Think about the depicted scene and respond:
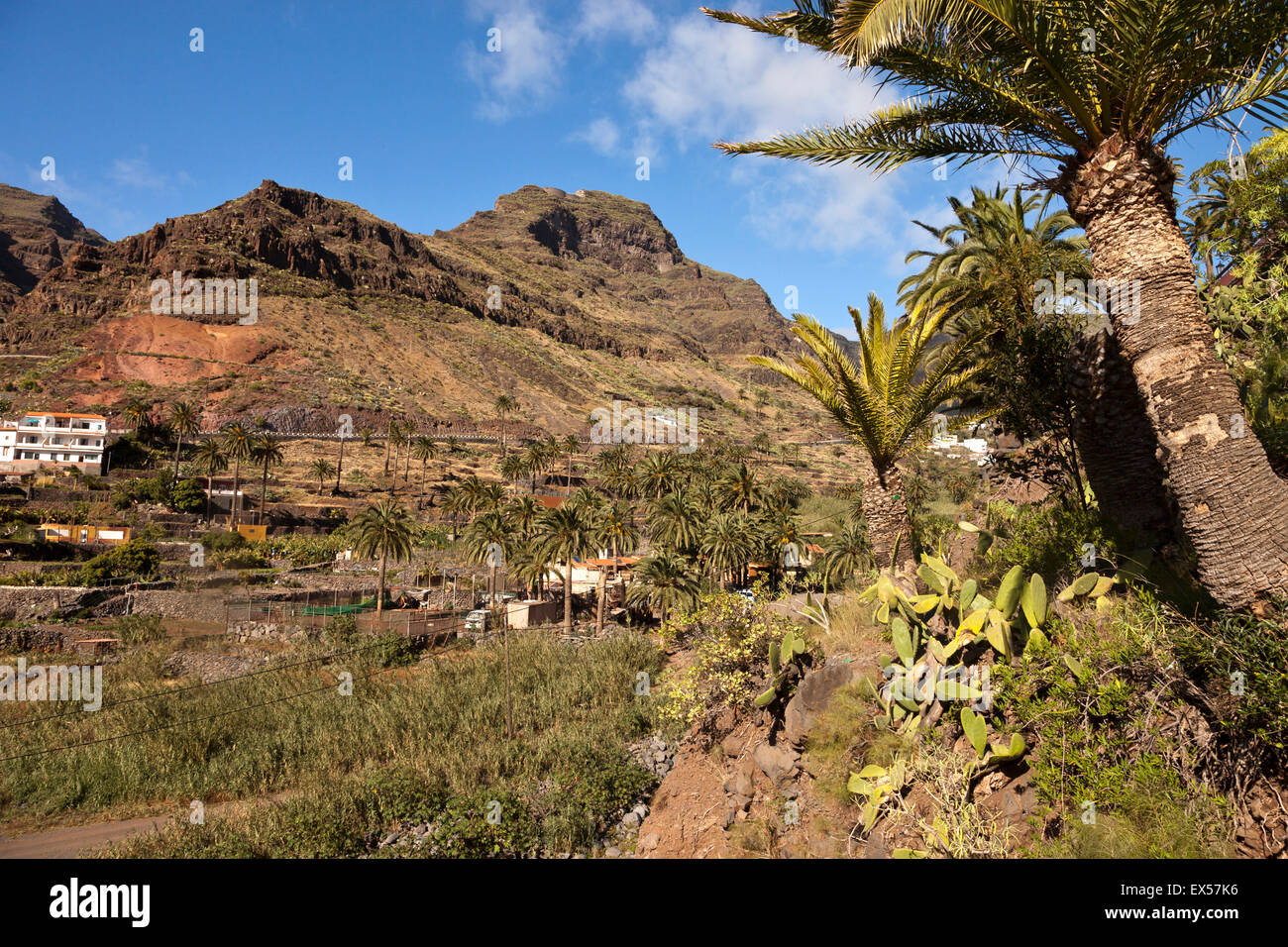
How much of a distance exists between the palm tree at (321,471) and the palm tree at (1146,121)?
73464mm

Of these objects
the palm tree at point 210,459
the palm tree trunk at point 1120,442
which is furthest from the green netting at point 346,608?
the palm tree trunk at point 1120,442

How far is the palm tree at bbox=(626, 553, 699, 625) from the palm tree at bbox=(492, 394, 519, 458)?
57.5 meters

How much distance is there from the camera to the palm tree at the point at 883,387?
10320 millimetres

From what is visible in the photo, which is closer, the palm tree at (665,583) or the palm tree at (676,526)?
the palm tree at (665,583)

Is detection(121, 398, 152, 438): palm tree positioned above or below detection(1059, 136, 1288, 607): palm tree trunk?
above

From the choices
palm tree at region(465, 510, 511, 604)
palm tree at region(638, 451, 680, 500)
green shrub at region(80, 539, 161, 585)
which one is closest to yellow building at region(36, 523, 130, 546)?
green shrub at region(80, 539, 161, 585)

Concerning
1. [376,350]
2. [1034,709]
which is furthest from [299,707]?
[376,350]

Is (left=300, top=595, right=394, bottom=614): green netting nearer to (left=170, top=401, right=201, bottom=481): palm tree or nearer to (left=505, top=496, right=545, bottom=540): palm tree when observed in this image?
(left=505, top=496, right=545, bottom=540): palm tree

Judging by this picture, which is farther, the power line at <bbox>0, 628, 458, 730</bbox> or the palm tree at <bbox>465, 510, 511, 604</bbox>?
the palm tree at <bbox>465, 510, 511, 604</bbox>

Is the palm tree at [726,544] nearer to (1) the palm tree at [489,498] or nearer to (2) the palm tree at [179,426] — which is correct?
(1) the palm tree at [489,498]

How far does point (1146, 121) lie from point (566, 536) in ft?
116

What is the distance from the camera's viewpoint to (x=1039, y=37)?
6078 millimetres

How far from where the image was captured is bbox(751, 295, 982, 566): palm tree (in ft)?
33.9
